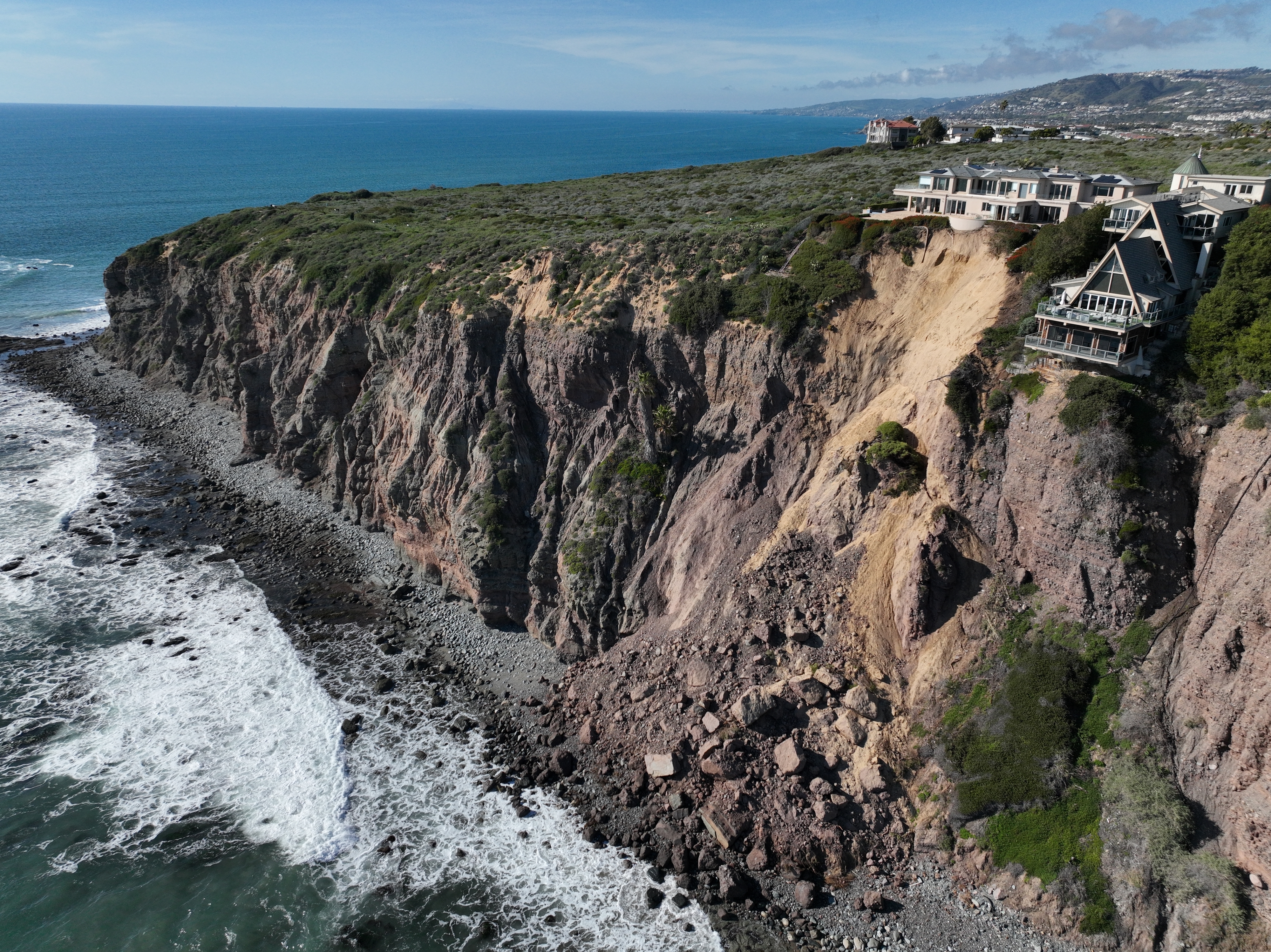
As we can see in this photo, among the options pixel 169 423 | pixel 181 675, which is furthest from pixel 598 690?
pixel 169 423

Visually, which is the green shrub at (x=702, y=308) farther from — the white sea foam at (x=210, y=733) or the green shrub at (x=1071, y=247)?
the white sea foam at (x=210, y=733)

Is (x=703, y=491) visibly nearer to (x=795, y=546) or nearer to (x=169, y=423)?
(x=795, y=546)

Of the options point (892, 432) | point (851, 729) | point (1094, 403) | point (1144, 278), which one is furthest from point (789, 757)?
point (1144, 278)

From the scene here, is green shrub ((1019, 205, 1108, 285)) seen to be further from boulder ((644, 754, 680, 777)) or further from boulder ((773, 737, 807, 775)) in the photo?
boulder ((644, 754, 680, 777))

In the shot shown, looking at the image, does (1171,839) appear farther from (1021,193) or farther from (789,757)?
(1021,193)

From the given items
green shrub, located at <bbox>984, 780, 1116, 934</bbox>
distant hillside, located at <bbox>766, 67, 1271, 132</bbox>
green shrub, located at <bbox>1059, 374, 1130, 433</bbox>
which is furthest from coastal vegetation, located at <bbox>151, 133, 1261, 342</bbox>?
distant hillside, located at <bbox>766, 67, 1271, 132</bbox>

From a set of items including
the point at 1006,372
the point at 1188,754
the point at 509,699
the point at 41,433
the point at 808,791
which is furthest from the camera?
the point at 41,433
